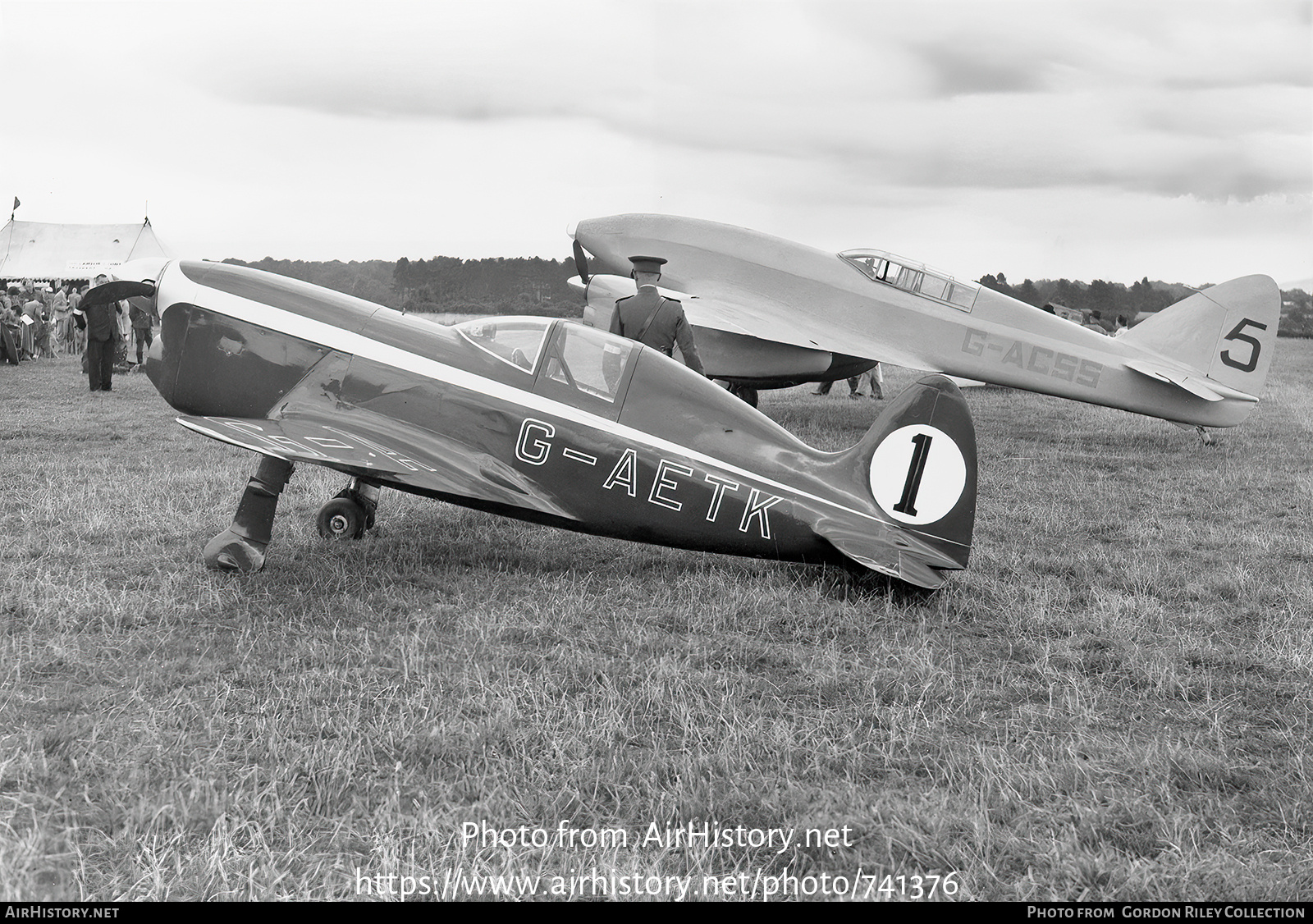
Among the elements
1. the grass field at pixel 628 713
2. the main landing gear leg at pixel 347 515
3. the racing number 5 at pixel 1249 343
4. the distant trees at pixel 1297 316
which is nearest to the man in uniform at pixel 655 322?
the grass field at pixel 628 713

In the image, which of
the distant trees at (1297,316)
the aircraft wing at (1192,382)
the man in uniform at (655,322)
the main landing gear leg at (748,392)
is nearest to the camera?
the man in uniform at (655,322)

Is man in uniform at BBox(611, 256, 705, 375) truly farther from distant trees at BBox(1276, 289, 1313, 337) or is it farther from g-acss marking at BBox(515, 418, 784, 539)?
distant trees at BBox(1276, 289, 1313, 337)

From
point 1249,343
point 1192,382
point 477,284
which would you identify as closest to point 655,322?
point 1192,382

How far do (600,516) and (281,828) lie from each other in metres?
2.76

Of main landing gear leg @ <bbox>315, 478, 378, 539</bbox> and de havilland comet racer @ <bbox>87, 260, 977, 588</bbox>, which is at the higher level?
de havilland comet racer @ <bbox>87, 260, 977, 588</bbox>

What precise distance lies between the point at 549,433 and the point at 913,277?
29.0 feet

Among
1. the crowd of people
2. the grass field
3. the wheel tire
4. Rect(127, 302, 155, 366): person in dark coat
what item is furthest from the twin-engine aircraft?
Rect(127, 302, 155, 366): person in dark coat

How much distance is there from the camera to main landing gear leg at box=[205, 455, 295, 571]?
5.44m

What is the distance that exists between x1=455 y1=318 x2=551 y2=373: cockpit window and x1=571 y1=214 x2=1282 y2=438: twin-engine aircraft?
22.2 ft

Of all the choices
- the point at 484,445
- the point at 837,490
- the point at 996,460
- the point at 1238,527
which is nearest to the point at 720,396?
the point at 837,490

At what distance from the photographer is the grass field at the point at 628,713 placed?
2.79 meters

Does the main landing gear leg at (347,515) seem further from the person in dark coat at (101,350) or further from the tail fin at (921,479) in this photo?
the person in dark coat at (101,350)

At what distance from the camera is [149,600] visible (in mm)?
4934

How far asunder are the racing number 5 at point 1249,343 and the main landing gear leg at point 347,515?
35.0ft
